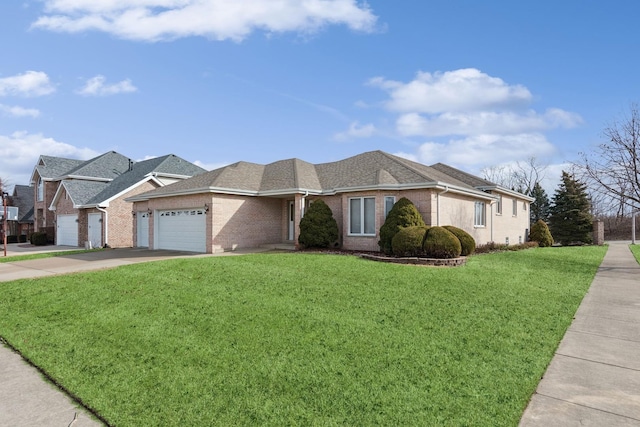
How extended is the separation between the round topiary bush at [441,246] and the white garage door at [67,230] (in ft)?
86.3

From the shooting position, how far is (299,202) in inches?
707

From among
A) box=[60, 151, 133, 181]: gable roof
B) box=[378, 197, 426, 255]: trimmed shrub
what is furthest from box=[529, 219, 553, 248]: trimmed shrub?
box=[60, 151, 133, 181]: gable roof

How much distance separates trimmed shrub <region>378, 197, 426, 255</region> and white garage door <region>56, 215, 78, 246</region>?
2422 centimetres

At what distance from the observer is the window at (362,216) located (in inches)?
642

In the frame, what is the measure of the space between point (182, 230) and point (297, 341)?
1561cm

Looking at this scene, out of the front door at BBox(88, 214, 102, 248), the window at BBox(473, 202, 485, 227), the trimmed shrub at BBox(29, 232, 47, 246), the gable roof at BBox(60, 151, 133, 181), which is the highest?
the gable roof at BBox(60, 151, 133, 181)

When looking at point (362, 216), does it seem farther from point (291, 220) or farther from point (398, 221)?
point (291, 220)

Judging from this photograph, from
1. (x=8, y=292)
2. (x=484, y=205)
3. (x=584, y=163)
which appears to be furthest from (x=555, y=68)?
(x=8, y=292)

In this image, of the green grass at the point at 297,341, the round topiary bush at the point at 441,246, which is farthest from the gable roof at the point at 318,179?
the green grass at the point at 297,341

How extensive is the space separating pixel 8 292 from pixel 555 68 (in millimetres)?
20484

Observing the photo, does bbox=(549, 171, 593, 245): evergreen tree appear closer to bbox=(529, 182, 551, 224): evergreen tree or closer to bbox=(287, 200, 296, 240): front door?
bbox=(529, 182, 551, 224): evergreen tree

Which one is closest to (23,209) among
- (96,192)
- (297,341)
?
(96,192)

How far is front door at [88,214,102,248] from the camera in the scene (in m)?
25.2

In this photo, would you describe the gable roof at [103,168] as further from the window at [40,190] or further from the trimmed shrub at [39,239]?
the trimmed shrub at [39,239]
